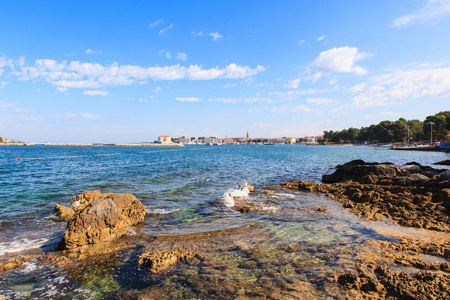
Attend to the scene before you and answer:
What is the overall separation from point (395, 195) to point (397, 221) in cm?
471

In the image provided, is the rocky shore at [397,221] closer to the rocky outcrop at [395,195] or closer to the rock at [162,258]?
the rocky outcrop at [395,195]

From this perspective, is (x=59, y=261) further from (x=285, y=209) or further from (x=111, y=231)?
(x=285, y=209)

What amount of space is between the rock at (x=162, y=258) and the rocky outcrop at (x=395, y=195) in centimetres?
851

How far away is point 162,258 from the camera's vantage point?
6.21 metres

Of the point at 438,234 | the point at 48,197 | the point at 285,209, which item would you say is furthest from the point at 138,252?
the point at 48,197

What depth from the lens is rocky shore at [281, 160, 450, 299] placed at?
477 centimetres

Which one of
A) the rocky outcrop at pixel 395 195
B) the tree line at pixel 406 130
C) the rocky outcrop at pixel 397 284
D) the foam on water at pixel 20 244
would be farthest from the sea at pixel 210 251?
the tree line at pixel 406 130

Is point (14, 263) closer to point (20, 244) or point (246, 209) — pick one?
point (20, 244)

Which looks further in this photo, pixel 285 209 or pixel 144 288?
pixel 285 209

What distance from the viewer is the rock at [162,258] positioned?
19.6 ft

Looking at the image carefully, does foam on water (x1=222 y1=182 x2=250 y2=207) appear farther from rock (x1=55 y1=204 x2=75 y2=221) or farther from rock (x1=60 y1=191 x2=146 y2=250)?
rock (x1=55 y1=204 x2=75 y2=221)

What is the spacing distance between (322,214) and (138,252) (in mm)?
8408

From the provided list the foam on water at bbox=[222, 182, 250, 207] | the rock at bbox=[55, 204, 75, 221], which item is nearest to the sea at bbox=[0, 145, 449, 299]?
the foam on water at bbox=[222, 182, 250, 207]

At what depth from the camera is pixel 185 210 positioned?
1207 cm
